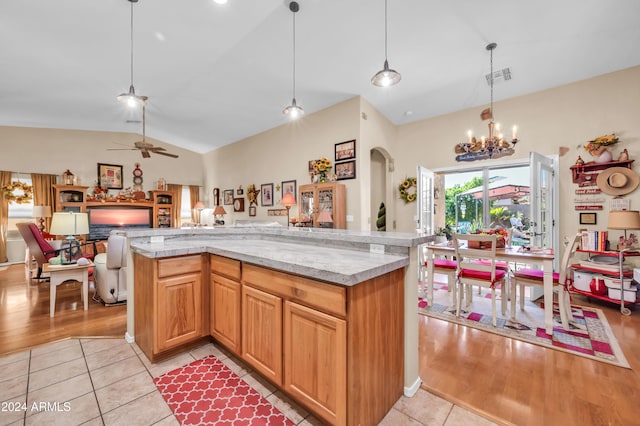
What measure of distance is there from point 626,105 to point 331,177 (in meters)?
4.34

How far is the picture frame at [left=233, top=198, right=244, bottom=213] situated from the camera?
754cm

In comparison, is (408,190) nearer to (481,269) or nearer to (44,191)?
(481,269)

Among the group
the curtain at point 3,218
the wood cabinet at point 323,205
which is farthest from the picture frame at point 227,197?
the curtain at point 3,218

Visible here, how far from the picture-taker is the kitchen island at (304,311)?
4.31ft

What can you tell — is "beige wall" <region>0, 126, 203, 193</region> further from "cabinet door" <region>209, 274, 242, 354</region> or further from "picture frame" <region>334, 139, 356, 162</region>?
"cabinet door" <region>209, 274, 242, 354</region>

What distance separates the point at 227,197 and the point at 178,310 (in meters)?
6.37

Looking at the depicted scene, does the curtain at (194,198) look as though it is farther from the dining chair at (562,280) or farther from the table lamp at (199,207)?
the dining chair at (562,280)

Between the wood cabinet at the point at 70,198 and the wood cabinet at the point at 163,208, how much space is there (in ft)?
5.40

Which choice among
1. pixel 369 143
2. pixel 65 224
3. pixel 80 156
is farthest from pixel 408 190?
pixel 80 156

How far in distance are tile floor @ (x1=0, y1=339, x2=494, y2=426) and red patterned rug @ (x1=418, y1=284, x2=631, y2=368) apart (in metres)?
1.47

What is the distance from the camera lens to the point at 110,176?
7.75 meters

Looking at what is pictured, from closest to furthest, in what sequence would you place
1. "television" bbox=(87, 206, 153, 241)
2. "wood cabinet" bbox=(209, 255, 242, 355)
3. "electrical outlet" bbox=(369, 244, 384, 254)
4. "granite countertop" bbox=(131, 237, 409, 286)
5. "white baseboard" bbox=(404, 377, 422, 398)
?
1. "granite countertop" bbox=(131, 237, 409, 286)
2. "white baseboard" bbox=(404, 377, 422, 398)
3. "electrical outlet" bbox=(369, 244, 384, 254)
4. "wood cabinet" bbox=(209, 255, 242, 355)
5. "television" bbox=(87, 206, 153, 241)

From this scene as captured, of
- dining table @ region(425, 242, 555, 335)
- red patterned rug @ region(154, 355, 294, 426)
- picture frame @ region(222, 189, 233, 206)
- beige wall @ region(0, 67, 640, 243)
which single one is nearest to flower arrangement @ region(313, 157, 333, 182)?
beige wall @ region(0, 67, 640, 243)

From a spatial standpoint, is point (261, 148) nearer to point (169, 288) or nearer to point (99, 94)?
point (99, 94)
